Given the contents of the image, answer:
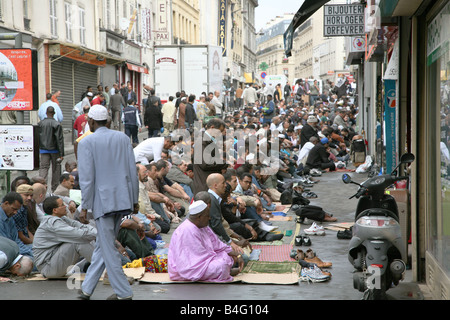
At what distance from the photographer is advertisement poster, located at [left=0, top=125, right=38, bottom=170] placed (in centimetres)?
1000

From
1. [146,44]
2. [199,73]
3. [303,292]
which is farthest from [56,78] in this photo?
[303,292]

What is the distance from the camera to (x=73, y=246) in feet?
27.6

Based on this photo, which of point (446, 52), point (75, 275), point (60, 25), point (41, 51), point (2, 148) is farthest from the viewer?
point (60, 25)

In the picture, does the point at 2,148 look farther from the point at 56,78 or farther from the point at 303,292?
the point at 56,78

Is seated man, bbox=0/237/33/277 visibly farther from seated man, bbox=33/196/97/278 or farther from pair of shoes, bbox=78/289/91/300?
pair of shoes, bbox=78/289/91/300

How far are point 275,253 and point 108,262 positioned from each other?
3765 millimetres

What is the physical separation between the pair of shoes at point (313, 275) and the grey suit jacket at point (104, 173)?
7.86 feet

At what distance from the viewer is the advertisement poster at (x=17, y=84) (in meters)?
9.98

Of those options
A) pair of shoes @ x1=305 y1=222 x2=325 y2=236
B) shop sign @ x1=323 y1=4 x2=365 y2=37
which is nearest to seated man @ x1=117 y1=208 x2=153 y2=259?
pair of shoes @ x1=305 y1=222 x2=325 y2=236

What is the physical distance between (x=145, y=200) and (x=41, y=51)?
52.7ft

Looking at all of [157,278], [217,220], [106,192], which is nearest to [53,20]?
[217,220]

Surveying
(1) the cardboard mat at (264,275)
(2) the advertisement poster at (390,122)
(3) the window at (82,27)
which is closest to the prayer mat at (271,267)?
(1) the cardboard mat at (264,275)

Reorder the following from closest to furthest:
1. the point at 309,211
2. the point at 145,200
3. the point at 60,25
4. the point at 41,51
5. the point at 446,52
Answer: the point at 446,52, the point at 145,200, the point at 309,211, the point at 41,51, the point at 60,25

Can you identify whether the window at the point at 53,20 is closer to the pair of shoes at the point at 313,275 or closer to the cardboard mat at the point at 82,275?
the cardboard mat at the point at 82,275
